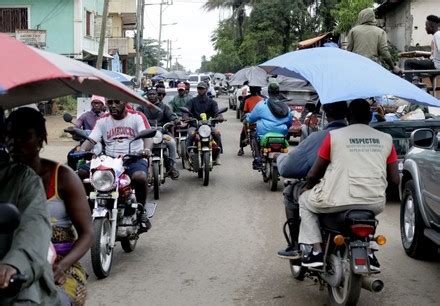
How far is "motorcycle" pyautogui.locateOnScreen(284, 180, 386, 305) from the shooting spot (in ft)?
17.7

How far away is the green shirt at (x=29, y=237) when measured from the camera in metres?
2.80

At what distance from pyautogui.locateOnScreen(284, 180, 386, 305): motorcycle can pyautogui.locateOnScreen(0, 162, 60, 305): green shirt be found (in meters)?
2.86

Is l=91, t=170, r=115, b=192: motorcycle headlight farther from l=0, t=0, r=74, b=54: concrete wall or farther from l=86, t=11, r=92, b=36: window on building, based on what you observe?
l=86, t=11, r=92, b=36: window on building

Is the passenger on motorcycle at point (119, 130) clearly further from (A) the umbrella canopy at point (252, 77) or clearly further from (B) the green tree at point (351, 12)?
(B) the green tree at point (351, 12)

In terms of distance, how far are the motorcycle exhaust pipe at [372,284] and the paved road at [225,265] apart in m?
0.77

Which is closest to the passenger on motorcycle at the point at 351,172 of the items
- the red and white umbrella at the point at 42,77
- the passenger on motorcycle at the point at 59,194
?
the passenger on motorcycle at the point at 59,194

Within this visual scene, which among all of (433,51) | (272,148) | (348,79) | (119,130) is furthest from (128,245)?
(433,51)

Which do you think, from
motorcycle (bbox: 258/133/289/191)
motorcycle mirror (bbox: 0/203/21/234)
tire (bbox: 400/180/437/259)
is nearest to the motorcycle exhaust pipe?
tire (bbox: 400/180/437/259)

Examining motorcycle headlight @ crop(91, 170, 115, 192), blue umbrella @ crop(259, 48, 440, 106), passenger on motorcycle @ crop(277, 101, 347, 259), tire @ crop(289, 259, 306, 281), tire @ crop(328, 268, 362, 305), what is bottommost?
tire @ crop(289, 259, 306, 281)

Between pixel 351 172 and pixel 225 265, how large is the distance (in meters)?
2.37

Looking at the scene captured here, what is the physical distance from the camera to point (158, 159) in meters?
11.8

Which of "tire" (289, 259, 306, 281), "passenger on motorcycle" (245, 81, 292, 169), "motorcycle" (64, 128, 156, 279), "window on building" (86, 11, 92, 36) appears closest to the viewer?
"tire" (289, 259, 306, 281)

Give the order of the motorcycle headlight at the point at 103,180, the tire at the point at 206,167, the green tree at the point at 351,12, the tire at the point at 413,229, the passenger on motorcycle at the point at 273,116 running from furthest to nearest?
1. the green tree at the point at 351,12
2. the tire at the point at 206,167
3. the passenger on motorcycle at the point at 273,116
4. the tire at the point at 413,229
5. the motorcycle headlight at the point at 103,180

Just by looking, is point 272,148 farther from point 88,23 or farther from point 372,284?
point 88,23
